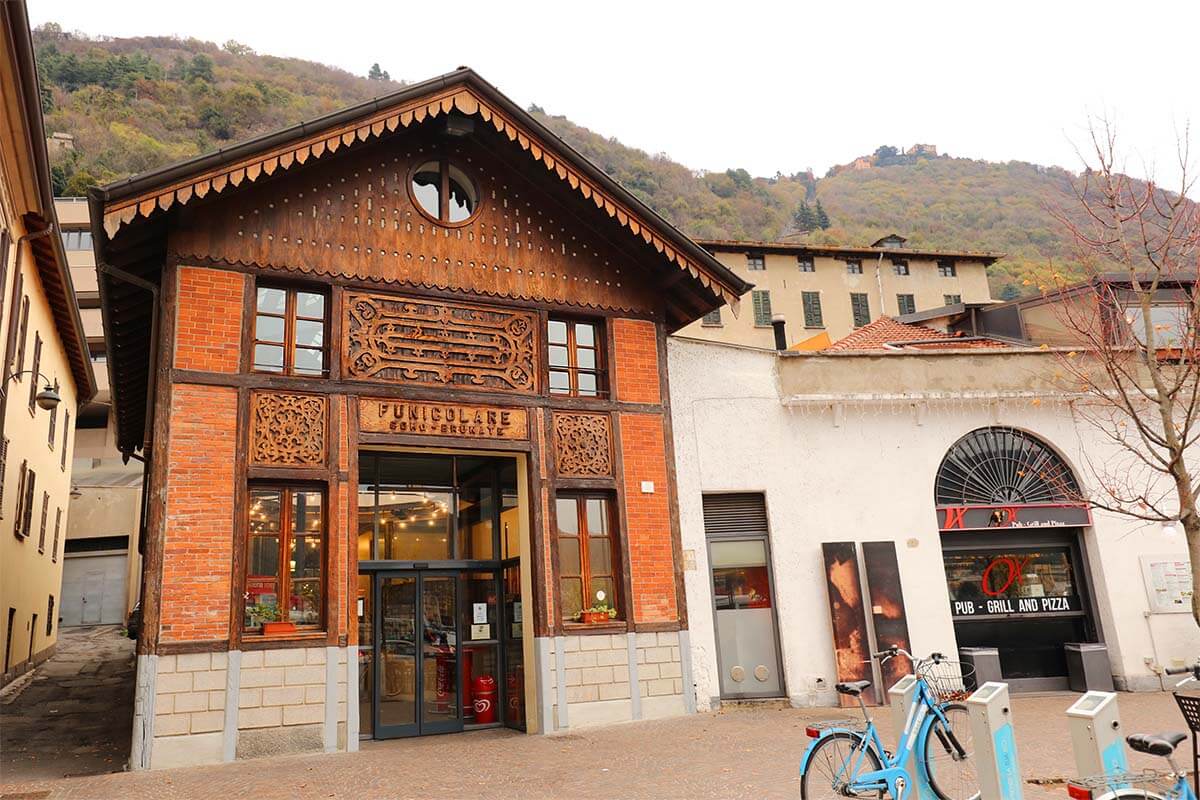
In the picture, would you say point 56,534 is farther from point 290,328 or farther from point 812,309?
point 812,309

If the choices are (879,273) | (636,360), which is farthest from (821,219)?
(636,360)

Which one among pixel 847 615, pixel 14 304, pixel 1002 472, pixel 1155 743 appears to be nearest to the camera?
pixel 1155 743

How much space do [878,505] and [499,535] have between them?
643 centimetres

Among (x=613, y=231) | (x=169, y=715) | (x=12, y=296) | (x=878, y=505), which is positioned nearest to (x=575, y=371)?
(x=613, y=231)

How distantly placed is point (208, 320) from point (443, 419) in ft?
11.0

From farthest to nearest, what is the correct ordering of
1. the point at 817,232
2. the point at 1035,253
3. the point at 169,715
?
the point at 817,232, the point at 1035,253, the point at 169,715

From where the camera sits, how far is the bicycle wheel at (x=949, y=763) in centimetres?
719

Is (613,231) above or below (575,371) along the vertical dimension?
above

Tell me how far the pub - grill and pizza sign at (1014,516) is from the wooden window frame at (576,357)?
631cm

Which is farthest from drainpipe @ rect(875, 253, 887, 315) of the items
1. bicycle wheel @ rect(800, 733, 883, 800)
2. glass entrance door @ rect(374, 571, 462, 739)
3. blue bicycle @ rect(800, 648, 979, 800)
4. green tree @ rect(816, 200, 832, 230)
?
bicycle wheel @ rect(800, 733, 883, 800)

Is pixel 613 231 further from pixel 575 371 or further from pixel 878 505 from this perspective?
pixel 878 505

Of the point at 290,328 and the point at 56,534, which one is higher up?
the point at 290,328

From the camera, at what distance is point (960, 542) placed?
49.0ft

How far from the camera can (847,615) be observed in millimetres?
13688
